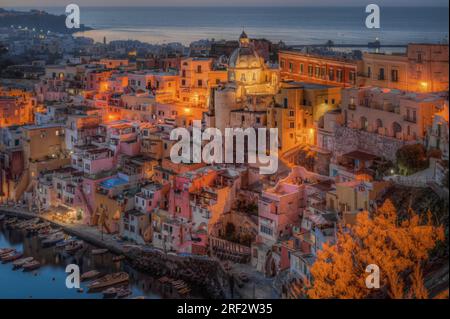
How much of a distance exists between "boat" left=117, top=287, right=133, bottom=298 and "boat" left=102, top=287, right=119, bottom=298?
58 mm

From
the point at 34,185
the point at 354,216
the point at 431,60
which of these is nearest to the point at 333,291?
the point at 354,216

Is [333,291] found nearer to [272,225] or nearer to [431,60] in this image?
[272,225]

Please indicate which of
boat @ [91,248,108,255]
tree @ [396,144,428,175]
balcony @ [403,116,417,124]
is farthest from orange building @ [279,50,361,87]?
boat @ [91,248,108,255]

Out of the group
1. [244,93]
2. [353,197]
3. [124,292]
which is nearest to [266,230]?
[353,197]

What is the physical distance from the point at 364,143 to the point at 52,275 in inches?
206

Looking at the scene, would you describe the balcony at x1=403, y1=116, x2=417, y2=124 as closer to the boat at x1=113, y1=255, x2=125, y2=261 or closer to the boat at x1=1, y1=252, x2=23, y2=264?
the boat at x1=113, y1=255, x2=125, y2=261

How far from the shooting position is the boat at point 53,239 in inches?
478

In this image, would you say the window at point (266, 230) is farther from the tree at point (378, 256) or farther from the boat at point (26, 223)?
the boat at point (26, 223)

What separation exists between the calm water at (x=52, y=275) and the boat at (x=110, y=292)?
8 centimetres

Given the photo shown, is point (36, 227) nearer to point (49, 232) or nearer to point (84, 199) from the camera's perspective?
point (49, 232)

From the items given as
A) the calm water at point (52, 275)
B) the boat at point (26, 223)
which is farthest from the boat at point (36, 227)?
the calm water at point (52, 275)

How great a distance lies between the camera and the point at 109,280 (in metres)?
10.5

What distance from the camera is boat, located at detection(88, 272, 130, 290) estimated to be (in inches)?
408
